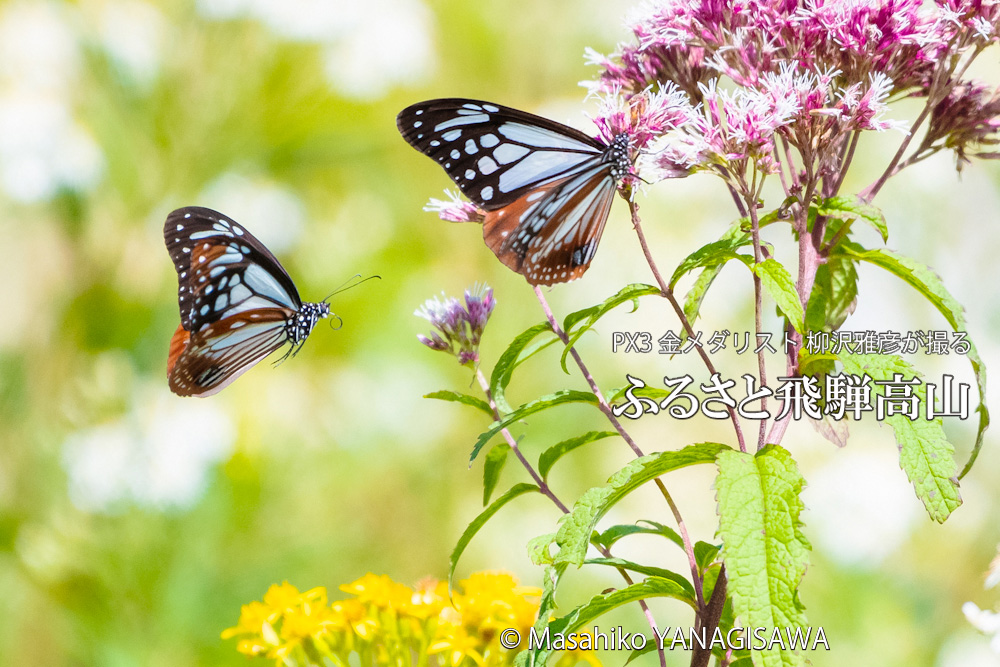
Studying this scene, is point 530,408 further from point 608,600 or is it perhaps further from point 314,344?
point 314,344

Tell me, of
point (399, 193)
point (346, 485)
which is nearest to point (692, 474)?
point (346, 485)

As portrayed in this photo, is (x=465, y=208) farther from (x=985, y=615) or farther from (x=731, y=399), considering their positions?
(x=985, y=615)

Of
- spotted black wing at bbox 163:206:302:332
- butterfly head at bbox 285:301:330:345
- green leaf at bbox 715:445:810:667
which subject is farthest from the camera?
butterfly head at bbox 285:301:330:345

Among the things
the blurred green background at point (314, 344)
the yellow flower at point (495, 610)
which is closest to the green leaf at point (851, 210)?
the yellow flower at point (495, 610)

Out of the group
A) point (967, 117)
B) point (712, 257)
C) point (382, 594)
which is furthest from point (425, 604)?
point (967, 117)

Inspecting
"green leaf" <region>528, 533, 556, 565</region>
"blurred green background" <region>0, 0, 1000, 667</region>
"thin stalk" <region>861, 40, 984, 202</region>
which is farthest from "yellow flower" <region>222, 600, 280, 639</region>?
"blurred green background" <region>0, 0, 1000, 667</region>

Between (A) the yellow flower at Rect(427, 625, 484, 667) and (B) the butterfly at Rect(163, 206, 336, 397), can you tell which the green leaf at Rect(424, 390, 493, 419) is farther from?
(B) the butterfly at Rect(163, 206, 336, 397)
